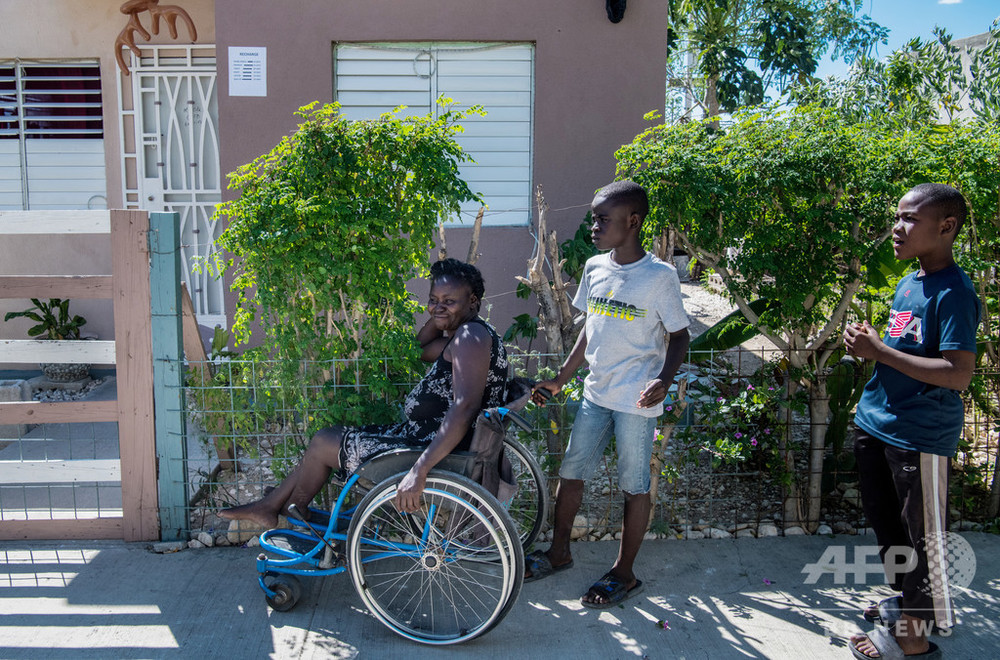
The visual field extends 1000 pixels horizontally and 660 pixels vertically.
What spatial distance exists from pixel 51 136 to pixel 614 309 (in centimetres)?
642

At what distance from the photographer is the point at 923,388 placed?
2867 millimetres

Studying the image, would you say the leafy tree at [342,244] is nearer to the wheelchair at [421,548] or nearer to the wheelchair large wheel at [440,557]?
the wheelchair at [421,548]

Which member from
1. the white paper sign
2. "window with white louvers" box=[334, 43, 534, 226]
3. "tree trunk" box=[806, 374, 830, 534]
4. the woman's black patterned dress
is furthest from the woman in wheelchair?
the white paper sign

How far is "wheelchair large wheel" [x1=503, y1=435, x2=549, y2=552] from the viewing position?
3.45 m

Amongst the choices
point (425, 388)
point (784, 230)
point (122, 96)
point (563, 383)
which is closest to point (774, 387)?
point (784, 230)

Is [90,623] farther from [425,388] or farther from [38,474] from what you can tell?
[425,388]

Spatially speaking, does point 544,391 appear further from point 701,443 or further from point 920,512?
point 920,512

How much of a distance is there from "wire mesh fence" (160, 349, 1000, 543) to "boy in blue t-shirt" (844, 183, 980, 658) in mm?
895

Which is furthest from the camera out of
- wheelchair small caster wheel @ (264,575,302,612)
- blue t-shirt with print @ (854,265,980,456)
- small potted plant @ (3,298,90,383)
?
small potted plant @ (3,298,90,383)

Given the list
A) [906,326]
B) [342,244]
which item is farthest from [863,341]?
[342,244]

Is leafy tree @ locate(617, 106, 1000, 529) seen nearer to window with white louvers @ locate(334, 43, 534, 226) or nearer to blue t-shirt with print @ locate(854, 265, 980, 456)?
blue t-shirt with print @ locate(854, 265, 980, 456)

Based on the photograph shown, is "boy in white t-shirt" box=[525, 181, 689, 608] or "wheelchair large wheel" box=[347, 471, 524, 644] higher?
"boy in white t-shirt" box=[525, 181, 689, 608]

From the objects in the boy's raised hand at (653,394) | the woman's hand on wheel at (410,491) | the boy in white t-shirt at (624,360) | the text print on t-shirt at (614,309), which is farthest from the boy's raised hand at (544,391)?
the woman's hand on wheel at (410,491)

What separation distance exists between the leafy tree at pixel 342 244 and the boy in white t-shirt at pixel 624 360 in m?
0.76
